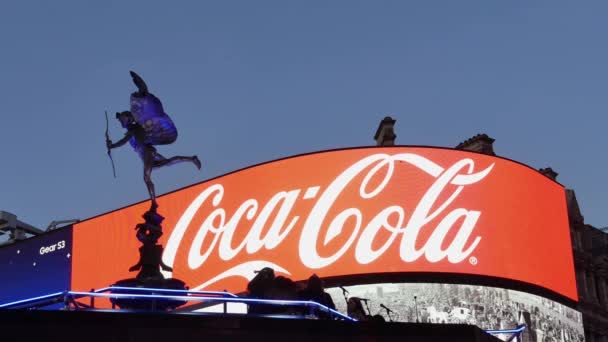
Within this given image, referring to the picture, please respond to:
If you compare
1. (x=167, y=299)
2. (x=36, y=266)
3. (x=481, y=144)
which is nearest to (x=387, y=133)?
(x=481, y=144)

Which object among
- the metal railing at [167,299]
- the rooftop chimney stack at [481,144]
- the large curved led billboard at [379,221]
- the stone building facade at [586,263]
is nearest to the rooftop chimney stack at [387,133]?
the stone building facade at [586,263]

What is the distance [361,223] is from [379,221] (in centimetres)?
55

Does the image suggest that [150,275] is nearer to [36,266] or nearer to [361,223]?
[361,223]

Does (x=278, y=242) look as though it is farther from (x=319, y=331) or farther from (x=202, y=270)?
(x=319, y=331)

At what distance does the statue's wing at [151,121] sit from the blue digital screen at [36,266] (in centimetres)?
2025

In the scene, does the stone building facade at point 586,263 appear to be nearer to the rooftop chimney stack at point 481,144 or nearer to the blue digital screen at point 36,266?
the rooftop chimney stack at point 481,144

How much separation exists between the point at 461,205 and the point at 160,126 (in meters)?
14.3

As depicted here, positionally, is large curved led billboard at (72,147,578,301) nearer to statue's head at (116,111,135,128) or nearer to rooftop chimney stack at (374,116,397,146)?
rooftop chimney stack at (374,116,397,146)

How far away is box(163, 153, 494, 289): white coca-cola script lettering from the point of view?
28797 mm

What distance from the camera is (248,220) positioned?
3111 centimetres

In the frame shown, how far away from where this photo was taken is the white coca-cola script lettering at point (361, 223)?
28797 mm

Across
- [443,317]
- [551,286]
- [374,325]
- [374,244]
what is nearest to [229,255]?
[374,244]

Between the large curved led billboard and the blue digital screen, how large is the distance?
6232 mm

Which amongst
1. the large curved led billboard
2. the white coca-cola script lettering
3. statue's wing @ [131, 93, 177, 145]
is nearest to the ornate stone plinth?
statue's wing @ [131, 93, 177, 145]
